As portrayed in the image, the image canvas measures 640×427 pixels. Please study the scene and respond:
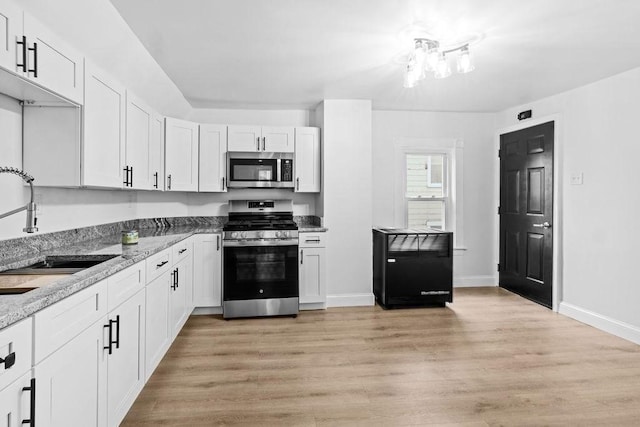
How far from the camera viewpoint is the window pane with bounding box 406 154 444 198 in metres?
5.11

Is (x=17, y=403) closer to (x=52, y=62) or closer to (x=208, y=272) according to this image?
(x=52, y=62)

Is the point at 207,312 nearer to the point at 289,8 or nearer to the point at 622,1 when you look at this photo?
the point at 289,8

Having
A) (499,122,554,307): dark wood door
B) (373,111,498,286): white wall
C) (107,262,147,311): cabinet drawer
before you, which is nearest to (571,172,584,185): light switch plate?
(499,122,554,307): dark wood door

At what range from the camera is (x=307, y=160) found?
445cm

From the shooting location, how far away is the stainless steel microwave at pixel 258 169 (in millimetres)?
4312

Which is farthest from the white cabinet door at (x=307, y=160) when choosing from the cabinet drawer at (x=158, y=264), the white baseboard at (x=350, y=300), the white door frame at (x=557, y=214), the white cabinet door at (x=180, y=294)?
the white door frame at (x=557, y=214)

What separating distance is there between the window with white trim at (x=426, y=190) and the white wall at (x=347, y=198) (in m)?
0.91

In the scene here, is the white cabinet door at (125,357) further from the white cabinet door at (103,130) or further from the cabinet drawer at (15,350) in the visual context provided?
the white cabinet door at (103,130)

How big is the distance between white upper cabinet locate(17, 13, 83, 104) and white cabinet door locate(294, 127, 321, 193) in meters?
2.50

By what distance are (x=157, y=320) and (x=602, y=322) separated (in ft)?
12.5

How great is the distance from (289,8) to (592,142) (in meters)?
3.18

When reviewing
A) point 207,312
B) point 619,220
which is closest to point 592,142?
point 619,220

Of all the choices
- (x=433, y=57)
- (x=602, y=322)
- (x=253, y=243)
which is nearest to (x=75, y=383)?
(x=253, y=243)

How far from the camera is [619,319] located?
11.3 feet
